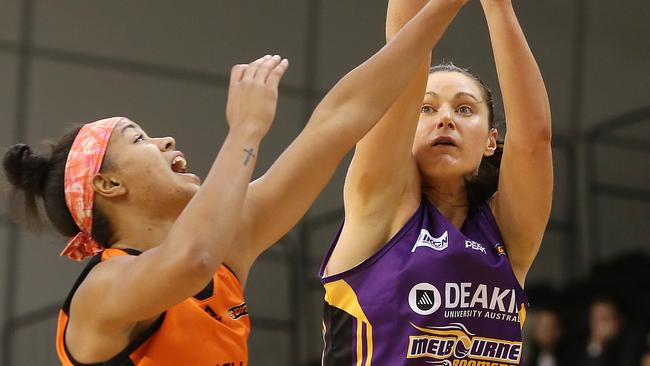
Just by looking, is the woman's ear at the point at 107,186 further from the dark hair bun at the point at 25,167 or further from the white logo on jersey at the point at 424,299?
the white logo on jersey at the point at 424,299

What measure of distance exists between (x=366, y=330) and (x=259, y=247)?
0.34 m

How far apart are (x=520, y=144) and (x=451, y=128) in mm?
186

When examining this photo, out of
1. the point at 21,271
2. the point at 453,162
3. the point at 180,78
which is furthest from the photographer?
the point at 180,78

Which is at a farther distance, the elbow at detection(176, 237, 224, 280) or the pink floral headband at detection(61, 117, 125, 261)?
the pink floral headband at detection(61, 117, 125, 261)

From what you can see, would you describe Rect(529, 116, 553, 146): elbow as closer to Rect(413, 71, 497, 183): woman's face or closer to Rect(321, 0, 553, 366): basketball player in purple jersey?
Rect(321, 0, 553, 366): basketball player in purple jersey

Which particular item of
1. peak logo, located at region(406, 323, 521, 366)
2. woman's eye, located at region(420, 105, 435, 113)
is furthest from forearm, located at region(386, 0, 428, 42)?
peak logo, located at region(406, 323, 521, 366)

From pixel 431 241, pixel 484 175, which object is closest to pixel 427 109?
pixel 484 175

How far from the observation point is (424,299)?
2.68 meters

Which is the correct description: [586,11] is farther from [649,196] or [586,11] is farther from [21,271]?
[21,271]

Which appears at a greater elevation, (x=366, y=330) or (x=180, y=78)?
(x=180, y=78)

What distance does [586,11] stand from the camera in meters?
8.34

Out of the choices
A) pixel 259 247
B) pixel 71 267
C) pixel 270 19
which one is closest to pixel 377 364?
pixel 259 247

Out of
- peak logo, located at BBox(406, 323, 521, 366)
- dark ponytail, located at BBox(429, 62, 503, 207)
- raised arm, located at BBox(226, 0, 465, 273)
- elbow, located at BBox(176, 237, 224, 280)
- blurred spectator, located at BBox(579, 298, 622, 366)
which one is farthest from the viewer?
blurred spectator, located at BBox(579, 298, 622, 366)

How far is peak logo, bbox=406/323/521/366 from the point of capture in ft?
8.70
